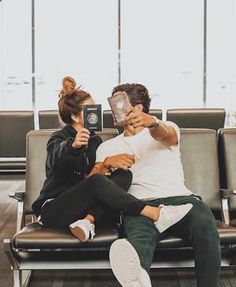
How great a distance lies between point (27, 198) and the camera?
11.1 ft

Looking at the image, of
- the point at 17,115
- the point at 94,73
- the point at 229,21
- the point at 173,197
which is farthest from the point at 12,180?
the point at 229,21

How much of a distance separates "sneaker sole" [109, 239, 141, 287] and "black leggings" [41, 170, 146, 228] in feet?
0.85

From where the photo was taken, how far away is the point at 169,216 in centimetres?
277

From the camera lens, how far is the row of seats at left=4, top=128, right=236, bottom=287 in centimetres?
277

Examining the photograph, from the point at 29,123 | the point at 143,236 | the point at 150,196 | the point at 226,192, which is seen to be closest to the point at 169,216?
the point at 143,236

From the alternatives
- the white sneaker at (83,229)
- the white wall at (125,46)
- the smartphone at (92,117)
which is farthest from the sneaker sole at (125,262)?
the white wall at (125,46)

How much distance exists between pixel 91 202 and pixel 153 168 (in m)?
0.37

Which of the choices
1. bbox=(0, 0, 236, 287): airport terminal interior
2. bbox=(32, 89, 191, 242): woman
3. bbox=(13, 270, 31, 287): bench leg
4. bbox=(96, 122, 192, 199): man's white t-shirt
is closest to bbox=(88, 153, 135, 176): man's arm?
bbox=(32, 89, 191, 242): woman

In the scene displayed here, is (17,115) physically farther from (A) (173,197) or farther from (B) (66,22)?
(B) (66,22)

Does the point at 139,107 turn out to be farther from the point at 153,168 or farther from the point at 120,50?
the point at 120,50

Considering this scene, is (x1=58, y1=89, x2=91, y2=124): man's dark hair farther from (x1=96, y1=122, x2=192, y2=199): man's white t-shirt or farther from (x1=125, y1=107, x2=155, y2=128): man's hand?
→ (x1=125, y1=107, x2=155, y2=128): man's hand

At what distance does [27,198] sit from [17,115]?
2.28 m

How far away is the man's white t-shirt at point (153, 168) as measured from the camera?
3018 millimetres

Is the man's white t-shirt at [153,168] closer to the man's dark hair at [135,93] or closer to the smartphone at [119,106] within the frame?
the man's dark hair at [135,93]
